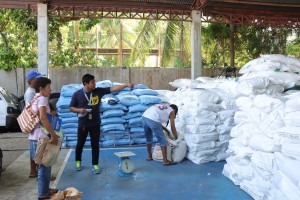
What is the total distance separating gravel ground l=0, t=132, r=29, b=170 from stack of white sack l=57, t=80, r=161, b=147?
1.11 meters

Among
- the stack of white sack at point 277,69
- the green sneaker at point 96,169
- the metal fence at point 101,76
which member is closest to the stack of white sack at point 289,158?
the stack of white sack at point 277,69

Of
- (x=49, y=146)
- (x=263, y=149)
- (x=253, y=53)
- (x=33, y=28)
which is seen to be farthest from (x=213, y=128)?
(x=253, y=53)

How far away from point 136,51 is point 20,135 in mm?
8854

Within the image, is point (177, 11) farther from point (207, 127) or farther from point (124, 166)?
point (124, 166)

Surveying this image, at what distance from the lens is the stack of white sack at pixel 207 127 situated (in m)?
6.58

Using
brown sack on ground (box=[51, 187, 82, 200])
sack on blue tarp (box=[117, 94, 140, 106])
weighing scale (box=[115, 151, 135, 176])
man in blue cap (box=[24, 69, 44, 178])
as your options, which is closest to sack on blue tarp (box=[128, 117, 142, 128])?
sack on blue tarp (box=[117, 94, 140, 106])

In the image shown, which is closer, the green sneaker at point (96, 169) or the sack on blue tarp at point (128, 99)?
the green sneaker at point (96, 169)

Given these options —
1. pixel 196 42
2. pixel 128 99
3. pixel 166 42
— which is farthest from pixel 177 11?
pixel 128 99

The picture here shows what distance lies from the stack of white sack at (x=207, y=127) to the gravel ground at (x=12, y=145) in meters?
3.54

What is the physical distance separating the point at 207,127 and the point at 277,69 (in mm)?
1659

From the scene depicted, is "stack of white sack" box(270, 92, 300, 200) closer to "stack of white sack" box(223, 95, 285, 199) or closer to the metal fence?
"stack of white sack" box(223, 95, 285, 199)

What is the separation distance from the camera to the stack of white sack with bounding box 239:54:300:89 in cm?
598

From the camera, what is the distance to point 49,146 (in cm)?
441

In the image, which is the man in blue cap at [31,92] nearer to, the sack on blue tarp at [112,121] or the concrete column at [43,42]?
the sack on blue tarp at [112,121]
